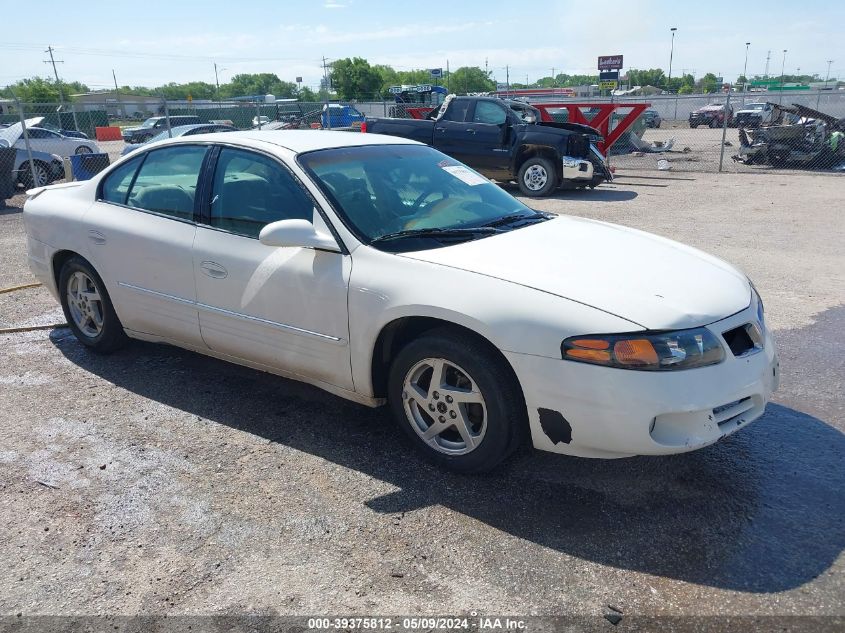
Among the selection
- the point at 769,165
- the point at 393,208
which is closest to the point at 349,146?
the point at 393,208

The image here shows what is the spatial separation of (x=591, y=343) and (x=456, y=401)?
0.73 meters

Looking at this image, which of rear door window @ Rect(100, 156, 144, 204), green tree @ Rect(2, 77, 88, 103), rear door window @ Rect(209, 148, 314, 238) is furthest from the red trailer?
green tree @ Rect(2, 77, 88, 103)

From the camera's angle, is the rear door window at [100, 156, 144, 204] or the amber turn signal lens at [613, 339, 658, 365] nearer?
the amber turn signal lens at [613, 339, 658, 365]

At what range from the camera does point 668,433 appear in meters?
2.89

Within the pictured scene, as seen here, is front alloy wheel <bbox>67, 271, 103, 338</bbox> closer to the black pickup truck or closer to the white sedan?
the white sedan

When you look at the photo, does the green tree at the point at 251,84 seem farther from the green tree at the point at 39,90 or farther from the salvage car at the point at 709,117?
the salvage car at the point at 709,117

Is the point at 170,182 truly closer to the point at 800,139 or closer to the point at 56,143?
the point at 800,139

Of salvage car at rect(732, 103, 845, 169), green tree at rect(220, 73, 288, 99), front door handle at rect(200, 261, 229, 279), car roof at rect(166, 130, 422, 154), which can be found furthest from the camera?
green tree at rect(220, 73, 288, 99)

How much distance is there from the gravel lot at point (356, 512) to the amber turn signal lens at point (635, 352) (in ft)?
2.37

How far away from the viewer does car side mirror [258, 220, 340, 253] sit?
11.4ft

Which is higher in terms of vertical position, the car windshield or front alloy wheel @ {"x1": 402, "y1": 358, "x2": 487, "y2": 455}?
the car windshield

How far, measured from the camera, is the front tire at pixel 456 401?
122 inches

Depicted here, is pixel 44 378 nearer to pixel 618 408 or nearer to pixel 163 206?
pixel 163 206

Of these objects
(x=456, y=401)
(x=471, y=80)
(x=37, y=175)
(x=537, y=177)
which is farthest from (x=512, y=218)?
(x=471, y=80)
